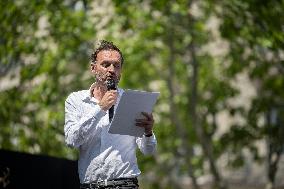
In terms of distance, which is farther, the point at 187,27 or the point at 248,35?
the point at 187,27

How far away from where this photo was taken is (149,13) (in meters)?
14.4

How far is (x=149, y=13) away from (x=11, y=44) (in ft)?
9.52

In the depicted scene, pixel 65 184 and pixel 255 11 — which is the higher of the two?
pixel 255 11

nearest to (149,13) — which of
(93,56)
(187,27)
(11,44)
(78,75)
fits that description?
(187,27)

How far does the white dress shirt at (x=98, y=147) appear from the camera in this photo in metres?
4.52

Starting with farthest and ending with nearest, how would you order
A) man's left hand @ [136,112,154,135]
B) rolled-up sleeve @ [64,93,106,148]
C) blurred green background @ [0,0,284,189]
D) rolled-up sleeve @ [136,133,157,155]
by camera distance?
1. blurred green background @ [0,0,284,189]
2. rolled-up sleeve @ [136,133,157,155]
3. man's left hand @ [136,112,154,135]
4. rolled-up sleeve @ [64,93,106,148]

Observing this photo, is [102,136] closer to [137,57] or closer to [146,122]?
[146,122]

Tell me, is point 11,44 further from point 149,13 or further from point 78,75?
point 78,75

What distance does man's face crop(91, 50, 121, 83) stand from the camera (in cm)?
462

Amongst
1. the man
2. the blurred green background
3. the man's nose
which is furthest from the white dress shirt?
the blurred green background

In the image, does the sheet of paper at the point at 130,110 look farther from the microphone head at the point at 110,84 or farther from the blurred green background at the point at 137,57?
the blurred green background at the point at 137,57

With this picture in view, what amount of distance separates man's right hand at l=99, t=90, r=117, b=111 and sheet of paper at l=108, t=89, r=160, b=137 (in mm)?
98

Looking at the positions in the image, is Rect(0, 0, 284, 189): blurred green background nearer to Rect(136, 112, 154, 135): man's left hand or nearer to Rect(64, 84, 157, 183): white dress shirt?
Rect(136, 112, 154, 135): man's left hand

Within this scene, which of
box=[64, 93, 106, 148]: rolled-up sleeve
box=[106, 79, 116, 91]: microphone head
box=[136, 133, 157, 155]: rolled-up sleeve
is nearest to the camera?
box=[64, 93, 106, 148]: rolled-up sleeve
